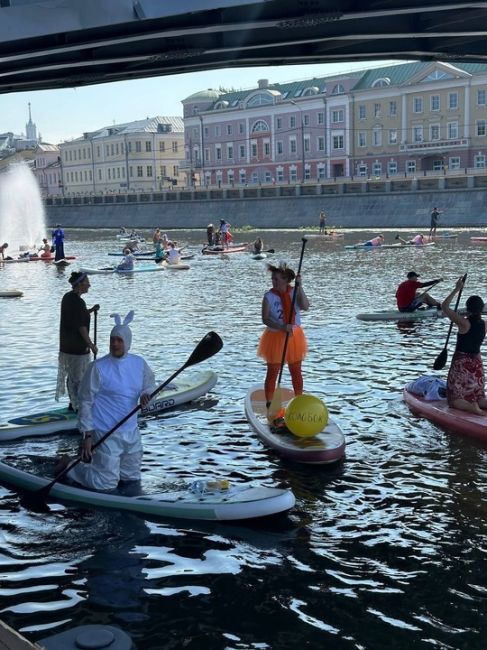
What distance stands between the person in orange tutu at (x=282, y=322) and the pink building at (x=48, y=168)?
464ft

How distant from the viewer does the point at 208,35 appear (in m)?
15.3

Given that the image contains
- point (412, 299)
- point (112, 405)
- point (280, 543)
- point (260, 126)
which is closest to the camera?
point (280, 543)

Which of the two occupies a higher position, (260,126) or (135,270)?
(260,126)

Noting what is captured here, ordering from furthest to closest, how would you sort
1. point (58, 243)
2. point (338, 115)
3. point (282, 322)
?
point (338, 115) < point (58, 243) < point (282, 322)

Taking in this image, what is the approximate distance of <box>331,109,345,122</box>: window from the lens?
97.7 meters

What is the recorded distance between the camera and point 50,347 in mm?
17969

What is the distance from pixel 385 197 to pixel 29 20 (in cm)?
6219

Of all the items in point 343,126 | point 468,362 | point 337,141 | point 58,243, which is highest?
point 343,126

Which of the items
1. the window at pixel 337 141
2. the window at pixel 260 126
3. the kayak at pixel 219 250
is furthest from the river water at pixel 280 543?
the window at pixel 260 126

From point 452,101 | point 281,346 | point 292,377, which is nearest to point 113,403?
point 281,346

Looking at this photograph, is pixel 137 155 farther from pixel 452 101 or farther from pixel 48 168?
pixel 452 101

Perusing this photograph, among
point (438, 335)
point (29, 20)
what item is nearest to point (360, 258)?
point (438, 335)

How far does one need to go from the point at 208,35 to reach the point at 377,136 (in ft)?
269

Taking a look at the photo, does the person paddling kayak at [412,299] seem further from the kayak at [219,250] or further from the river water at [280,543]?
the kayak at [219,250]
